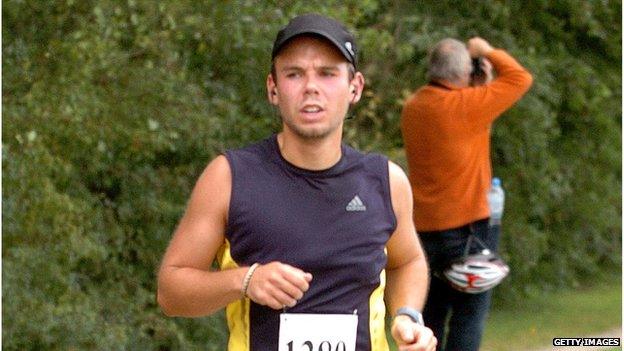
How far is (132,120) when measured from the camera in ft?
23.3

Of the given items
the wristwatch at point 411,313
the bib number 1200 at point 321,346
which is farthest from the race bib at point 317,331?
the wristwatch at point 411,313

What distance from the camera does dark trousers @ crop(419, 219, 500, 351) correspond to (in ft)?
23.2

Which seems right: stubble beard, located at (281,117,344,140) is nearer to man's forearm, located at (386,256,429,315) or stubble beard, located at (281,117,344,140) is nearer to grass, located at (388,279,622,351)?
man's forearm, located at (386,256,429,315)

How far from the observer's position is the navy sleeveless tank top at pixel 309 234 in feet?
11.9

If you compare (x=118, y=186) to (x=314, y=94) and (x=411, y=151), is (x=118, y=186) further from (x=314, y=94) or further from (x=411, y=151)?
(x=314, y=94)

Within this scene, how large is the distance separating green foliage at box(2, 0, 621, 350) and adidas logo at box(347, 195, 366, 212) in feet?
10.1

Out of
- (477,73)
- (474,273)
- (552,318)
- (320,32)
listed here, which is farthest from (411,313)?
(552,318)

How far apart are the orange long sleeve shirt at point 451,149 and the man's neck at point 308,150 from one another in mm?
3294

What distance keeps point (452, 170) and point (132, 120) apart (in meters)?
1.53

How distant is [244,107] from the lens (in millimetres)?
7844

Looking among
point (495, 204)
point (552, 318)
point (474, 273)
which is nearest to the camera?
point (474, 273)

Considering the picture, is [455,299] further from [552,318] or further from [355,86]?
[552,318]

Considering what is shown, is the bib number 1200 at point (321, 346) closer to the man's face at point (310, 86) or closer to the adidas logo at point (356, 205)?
the adidas logo at point (356, 205)

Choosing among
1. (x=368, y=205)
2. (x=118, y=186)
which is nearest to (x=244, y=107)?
(x=118, y=186)
